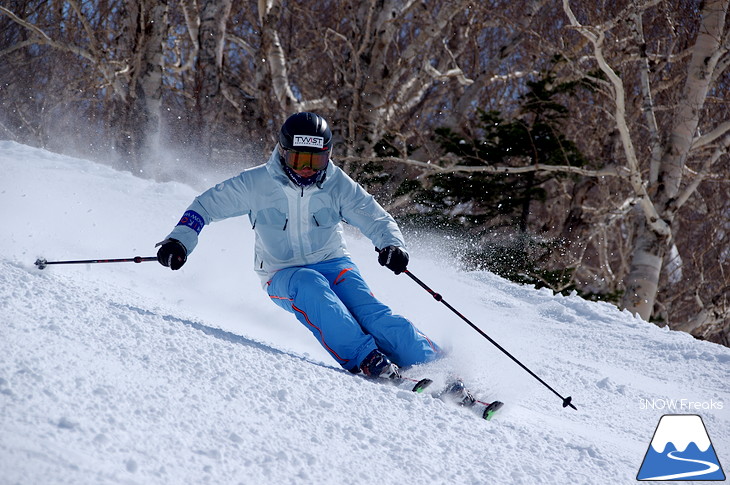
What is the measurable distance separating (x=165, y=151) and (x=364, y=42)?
3.53m

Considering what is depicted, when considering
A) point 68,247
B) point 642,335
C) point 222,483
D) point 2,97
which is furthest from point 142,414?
point 2,97

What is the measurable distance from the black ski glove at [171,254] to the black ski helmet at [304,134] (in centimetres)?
77

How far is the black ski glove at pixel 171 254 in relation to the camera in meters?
3.45

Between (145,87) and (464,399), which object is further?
(145,87)

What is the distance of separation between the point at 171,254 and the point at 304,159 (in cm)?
85

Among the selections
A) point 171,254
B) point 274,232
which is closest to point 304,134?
point 274,232

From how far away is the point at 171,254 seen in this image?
347 centimetres

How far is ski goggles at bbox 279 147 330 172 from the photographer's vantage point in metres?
3.62

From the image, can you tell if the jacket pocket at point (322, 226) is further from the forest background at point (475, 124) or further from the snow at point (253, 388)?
the forest background at point (475, 124)

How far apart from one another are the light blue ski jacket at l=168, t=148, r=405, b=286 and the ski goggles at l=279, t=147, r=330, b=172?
0.24ft

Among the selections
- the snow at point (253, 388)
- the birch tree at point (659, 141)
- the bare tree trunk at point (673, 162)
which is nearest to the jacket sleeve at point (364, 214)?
the snow at point (253, 388)

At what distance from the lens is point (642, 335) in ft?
17.6

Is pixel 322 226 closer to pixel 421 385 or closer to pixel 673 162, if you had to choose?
pixel 421 385

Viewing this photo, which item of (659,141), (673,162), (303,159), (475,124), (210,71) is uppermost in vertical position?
(210,71)
